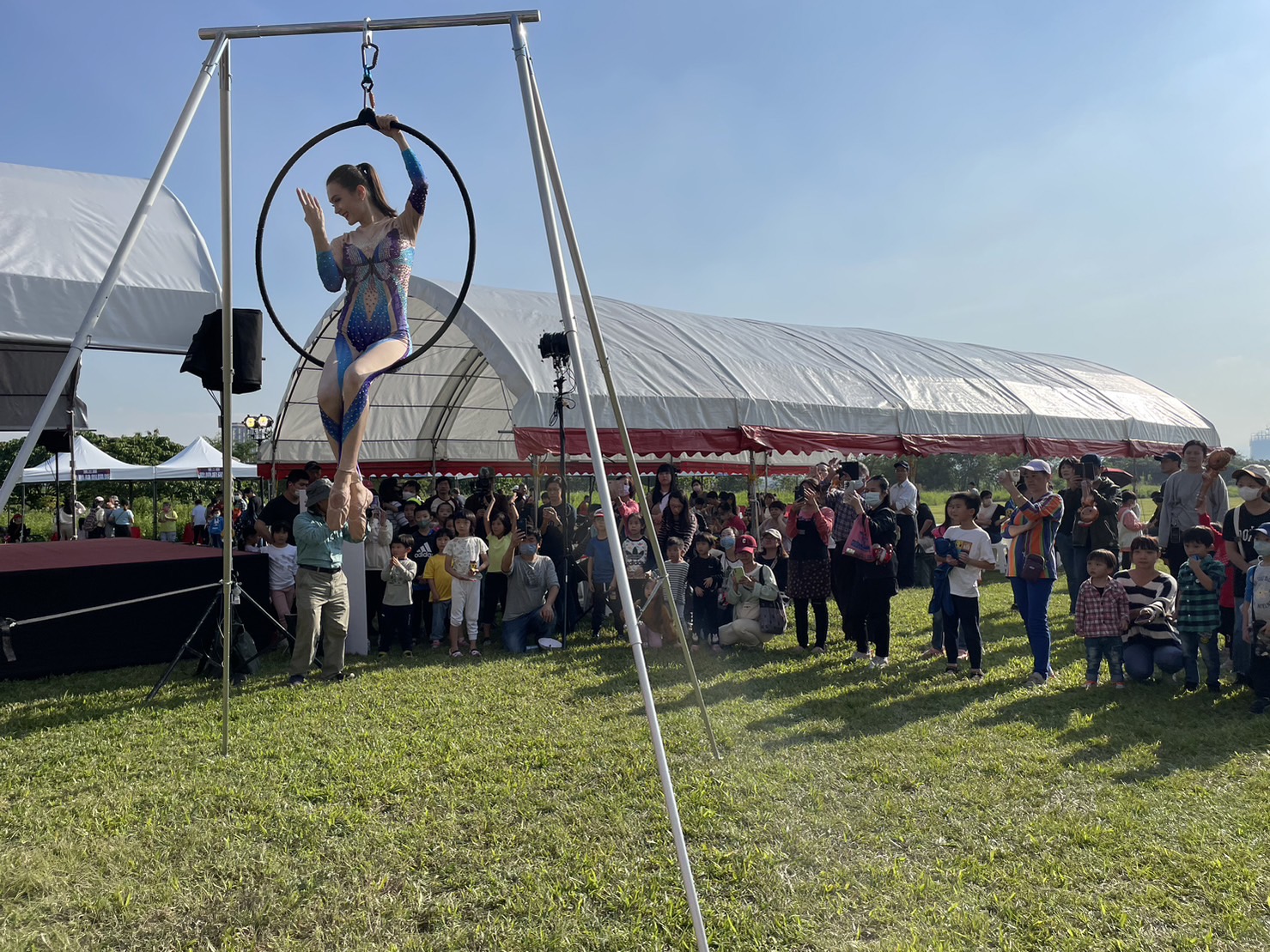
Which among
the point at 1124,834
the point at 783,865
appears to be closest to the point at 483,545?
the point at 783,865

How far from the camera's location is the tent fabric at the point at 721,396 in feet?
36.6

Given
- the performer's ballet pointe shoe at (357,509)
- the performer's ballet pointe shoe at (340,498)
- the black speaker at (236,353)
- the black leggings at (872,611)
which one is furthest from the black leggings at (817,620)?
the performer's ballet pointe shoe at (340,498)

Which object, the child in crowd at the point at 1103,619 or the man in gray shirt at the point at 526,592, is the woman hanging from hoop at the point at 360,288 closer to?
the man in gray shirt at the point at 526,592

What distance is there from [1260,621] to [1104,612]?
2.98 ft

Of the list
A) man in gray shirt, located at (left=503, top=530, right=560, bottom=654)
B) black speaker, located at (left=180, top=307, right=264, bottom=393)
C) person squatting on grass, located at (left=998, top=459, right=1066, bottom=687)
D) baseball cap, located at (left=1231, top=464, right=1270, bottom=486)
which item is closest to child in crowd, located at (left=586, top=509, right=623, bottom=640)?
man in gray shirt, located at (left=503, top=530, right=560, bottom=654)

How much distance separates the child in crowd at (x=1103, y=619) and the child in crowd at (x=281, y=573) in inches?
247

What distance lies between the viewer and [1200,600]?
5.39 meters

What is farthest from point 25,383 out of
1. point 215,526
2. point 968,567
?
point 968,567

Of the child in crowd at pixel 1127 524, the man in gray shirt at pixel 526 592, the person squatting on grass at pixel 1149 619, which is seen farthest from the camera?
the man in gray shirt at pixel 526 592

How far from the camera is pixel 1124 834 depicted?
3404 millimetres

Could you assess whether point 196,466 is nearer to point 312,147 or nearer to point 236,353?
point 236,353

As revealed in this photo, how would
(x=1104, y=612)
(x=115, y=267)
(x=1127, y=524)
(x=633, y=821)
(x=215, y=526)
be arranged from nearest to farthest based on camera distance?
(x=115, y=267) → (x=633, y=821) → (x=1104, y=612) → (x=1127, y=524) → (x=215, y=526)

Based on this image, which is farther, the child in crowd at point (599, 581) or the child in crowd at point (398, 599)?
the child in crowd at point (599, 581)

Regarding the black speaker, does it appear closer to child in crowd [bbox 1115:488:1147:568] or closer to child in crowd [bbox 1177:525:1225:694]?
child in crowd [bbox 1177:525:1225:694]
